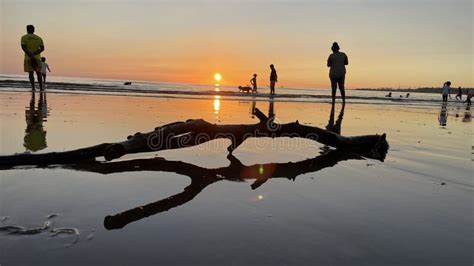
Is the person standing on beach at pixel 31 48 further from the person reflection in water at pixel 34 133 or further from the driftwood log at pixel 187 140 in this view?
the driftwood log at pixel 187 140

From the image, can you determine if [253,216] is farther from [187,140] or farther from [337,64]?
[337,64]

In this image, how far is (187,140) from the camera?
14.1 feet

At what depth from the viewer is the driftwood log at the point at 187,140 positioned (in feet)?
11.9

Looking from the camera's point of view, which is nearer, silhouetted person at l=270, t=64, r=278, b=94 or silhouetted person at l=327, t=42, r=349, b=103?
silhouetted person at l=327, t=42, r=349, b=103

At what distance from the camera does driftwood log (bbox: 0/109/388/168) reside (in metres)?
3.61

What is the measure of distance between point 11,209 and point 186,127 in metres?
2.03

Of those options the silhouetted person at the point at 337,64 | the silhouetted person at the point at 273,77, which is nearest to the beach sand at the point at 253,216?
the silhouetted person at the point at 337,64

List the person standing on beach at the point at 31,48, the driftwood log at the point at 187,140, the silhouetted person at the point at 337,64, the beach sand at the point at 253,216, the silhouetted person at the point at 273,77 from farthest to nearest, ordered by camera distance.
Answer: the silhouetted person at the point at 273,77 < the silhouetted person at the point at 337,64 < the person standing on beach at the point at 31,48 < the driftwood log at the point at 187,140 < the beach sand at the point at 253,216

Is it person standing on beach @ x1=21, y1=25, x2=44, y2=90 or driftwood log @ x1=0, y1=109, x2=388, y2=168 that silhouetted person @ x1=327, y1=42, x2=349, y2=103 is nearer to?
driftwood log @ x1=0, y1=109, x2=388, y2=168

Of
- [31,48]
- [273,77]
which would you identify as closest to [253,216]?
[31,48]

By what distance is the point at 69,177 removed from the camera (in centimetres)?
327

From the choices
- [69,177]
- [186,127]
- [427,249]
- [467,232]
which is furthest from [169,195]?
[467,232]

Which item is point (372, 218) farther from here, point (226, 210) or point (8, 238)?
point (8, 238)

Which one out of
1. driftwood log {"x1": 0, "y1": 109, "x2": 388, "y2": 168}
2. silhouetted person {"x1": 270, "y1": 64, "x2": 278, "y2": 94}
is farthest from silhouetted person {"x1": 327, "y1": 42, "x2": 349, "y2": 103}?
silhouetted person {"x1": 270, "y1": 64, "x2": 278, "y2": 94}
